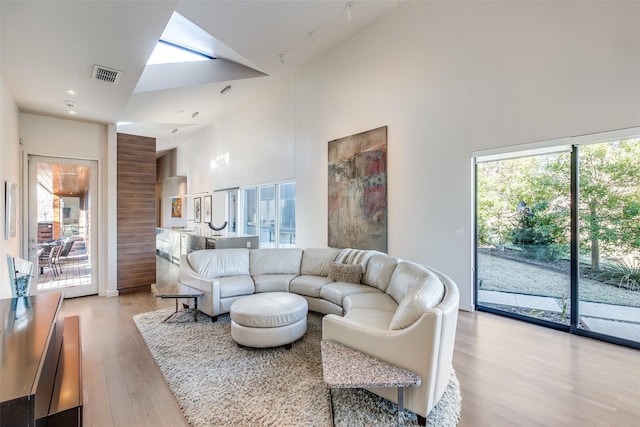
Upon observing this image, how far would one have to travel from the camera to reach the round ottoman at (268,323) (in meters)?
2.84

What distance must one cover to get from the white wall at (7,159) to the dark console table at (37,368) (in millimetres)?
1390

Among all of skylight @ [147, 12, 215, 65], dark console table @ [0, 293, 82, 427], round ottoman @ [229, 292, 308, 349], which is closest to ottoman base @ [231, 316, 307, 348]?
round ottoman @ [229, 292, 308, 349]

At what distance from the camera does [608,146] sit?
125 inches

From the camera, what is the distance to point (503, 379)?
2447 millimetres

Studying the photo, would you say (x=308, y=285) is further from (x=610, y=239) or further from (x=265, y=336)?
(x=610, y=239)

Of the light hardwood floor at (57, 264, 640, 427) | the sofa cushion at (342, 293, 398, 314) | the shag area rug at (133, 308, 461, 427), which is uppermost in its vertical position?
the sofa cushion at (342, 293, 398, 314)

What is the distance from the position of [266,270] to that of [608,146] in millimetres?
4565

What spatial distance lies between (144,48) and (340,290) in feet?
11.0

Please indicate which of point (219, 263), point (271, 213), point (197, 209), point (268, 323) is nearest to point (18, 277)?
point (219, 263)

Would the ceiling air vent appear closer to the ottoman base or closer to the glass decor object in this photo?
the glass decor object

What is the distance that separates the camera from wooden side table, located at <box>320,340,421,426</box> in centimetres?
175

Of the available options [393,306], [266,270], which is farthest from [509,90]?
[266,270]

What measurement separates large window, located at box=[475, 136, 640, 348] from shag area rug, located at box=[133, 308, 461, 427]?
7.09 ft

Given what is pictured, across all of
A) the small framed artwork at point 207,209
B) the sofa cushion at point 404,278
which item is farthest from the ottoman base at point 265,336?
the small framed artwork at point 207,209
